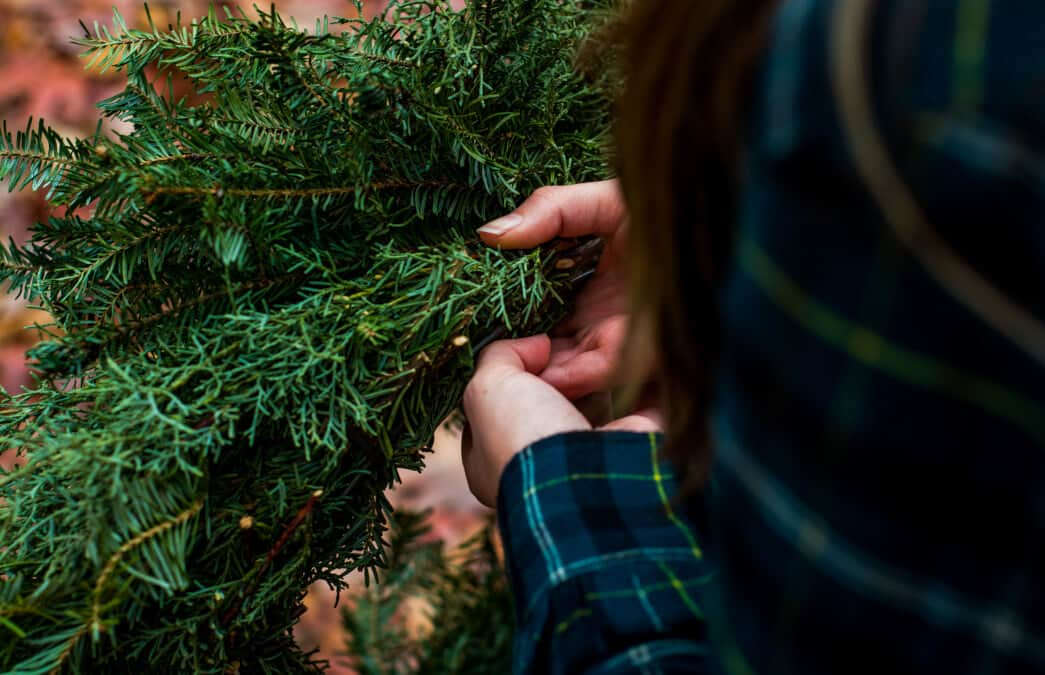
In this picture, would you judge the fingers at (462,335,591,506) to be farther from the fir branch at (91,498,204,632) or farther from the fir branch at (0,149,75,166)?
the fir branch at (0,149,75,166)

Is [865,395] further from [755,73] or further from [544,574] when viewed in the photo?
[544,574]

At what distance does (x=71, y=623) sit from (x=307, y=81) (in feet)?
1.58

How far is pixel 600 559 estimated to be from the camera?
2.12ft

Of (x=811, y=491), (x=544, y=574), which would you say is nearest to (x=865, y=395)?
(x=811, y=491)

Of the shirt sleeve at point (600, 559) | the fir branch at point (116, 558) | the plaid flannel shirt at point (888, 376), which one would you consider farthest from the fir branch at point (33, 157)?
the plaid flannel shirt at point (888, 376)

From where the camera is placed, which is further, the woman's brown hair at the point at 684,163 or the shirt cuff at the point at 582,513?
the shirt cuff at the point at 582,513

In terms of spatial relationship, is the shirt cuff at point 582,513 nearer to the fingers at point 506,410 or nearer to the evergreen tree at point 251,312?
the fingers at point 506,410

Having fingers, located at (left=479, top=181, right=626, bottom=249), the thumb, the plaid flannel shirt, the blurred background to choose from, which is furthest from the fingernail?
the blurred background

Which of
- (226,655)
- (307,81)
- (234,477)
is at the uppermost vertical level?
(307,81)

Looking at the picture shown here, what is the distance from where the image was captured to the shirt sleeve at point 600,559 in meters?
0.61

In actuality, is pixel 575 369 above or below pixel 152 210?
below

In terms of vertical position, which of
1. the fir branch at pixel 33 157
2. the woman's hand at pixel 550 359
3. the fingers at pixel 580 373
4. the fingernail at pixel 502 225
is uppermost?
the fir branch at pixel 33 157

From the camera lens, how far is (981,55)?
311 mm

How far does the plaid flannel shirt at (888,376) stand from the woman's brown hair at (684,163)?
2 cm
